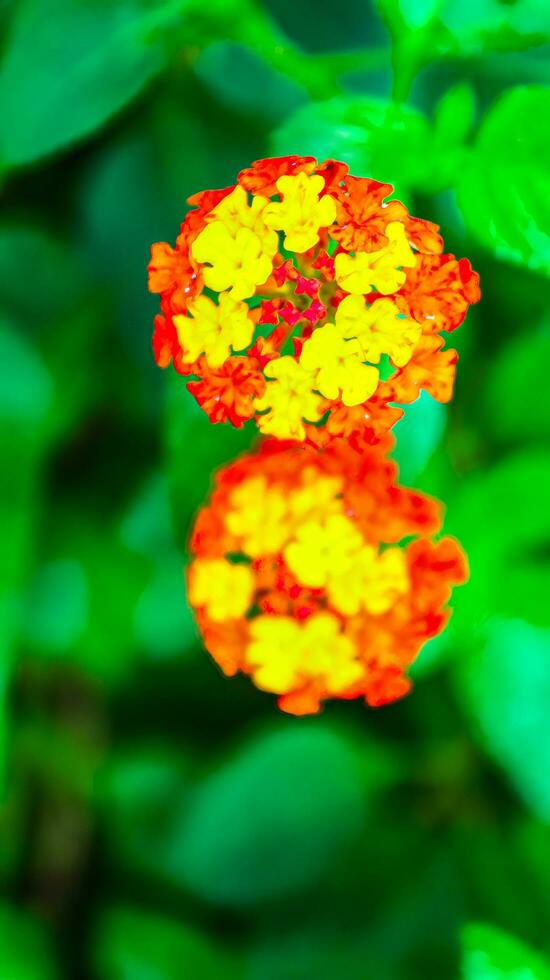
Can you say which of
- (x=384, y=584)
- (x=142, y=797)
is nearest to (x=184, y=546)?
(x=384, y=584)

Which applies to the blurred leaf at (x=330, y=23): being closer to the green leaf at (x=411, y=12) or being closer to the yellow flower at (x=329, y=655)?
the green leaf at (x=411, y=12)

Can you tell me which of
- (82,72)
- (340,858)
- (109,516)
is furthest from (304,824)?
(82,72)

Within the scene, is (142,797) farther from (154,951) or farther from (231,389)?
(231,389)

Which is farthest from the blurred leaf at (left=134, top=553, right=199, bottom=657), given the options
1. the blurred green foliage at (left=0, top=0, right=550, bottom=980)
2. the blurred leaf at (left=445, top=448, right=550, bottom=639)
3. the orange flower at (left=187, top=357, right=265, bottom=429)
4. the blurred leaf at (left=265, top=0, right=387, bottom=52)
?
the blurred leaf at (left=265, top=0, right=387, bottom=52)

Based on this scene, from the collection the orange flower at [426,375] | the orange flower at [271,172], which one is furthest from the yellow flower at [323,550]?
the orange flower at [271,172]

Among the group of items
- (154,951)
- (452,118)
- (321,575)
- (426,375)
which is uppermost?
(452,118)

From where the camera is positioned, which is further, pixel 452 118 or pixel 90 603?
pixel 90 603
